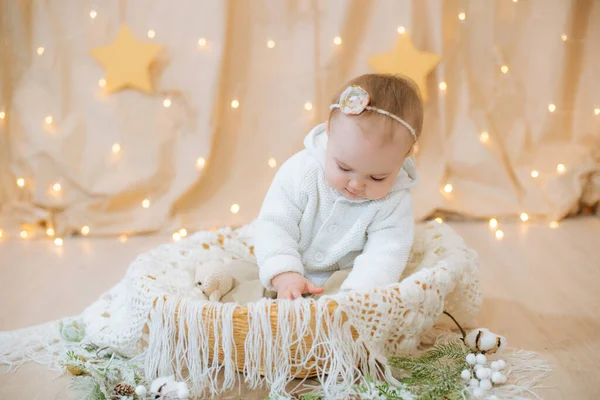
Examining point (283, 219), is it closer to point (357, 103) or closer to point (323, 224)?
point (323, 224)

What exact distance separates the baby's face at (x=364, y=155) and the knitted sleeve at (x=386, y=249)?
3.1 inches

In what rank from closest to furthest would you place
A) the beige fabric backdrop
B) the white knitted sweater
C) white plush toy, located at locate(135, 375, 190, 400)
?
1. white plush toy, located at locate(135, 375, 190, 400)
2. the white knitted sweater
3. the beige fabric backdrop

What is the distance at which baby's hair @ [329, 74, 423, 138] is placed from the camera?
1304 millimetres

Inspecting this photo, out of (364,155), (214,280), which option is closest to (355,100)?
(364,155)

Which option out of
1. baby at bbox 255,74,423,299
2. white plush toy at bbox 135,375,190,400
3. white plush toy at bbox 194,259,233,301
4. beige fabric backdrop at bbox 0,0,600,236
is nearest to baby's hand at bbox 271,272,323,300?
baby at bbox 255,74,423,299

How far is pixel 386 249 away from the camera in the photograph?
1.45m

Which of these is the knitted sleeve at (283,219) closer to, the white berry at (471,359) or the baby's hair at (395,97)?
the baby's hair at (395,97)

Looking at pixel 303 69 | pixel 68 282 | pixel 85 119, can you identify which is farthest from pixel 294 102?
pixel 68 282

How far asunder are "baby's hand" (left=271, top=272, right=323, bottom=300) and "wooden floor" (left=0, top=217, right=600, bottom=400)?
22 centimetres

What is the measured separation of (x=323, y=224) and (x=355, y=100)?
35 centimetres

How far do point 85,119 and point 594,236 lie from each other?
6.01 ft

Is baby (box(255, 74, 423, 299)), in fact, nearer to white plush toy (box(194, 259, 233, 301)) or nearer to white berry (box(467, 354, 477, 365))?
white plush toy (box(194, 259, 233, 301))

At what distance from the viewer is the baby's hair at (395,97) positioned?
4.28ft

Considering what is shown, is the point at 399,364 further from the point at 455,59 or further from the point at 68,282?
the point at 455,59
